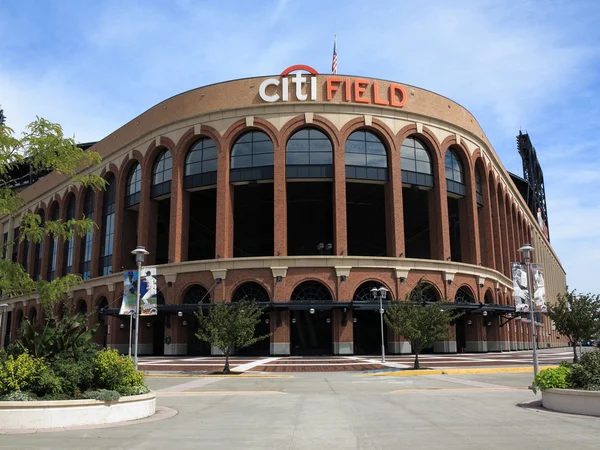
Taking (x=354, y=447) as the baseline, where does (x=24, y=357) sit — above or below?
above

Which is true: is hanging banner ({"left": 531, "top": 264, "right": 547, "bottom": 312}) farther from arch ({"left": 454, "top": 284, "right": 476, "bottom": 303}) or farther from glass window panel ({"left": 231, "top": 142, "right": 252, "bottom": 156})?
glass window panel ({"left": 231, "top": 142, "right": 252, "bottom": 156})

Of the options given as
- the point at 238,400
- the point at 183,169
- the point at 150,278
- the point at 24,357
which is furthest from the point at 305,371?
the point at 183,169

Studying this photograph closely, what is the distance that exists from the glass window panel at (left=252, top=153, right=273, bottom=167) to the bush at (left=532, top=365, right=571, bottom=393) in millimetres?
30839

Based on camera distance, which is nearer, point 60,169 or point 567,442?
point 567,442

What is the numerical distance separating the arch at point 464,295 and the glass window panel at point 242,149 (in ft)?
69.4

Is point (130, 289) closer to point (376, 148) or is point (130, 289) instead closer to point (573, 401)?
point (573, 401)

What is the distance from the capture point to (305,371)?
27344 millimetres

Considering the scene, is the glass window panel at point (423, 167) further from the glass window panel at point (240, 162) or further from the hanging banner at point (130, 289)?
the hanging banner at point (130, 289)

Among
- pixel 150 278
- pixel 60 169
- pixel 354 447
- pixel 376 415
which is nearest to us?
pixel 354 447

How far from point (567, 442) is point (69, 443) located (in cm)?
883

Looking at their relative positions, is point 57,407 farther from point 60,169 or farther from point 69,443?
point 60,169

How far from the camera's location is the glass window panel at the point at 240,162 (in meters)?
43.2

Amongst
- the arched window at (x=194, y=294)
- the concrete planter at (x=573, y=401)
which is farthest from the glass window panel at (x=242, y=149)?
the concrete planter at (x=573, y=401)

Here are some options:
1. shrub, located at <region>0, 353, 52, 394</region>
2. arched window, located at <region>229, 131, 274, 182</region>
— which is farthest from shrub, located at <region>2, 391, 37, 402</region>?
arched window, located at <region>229, 131, 274, 182</region>
